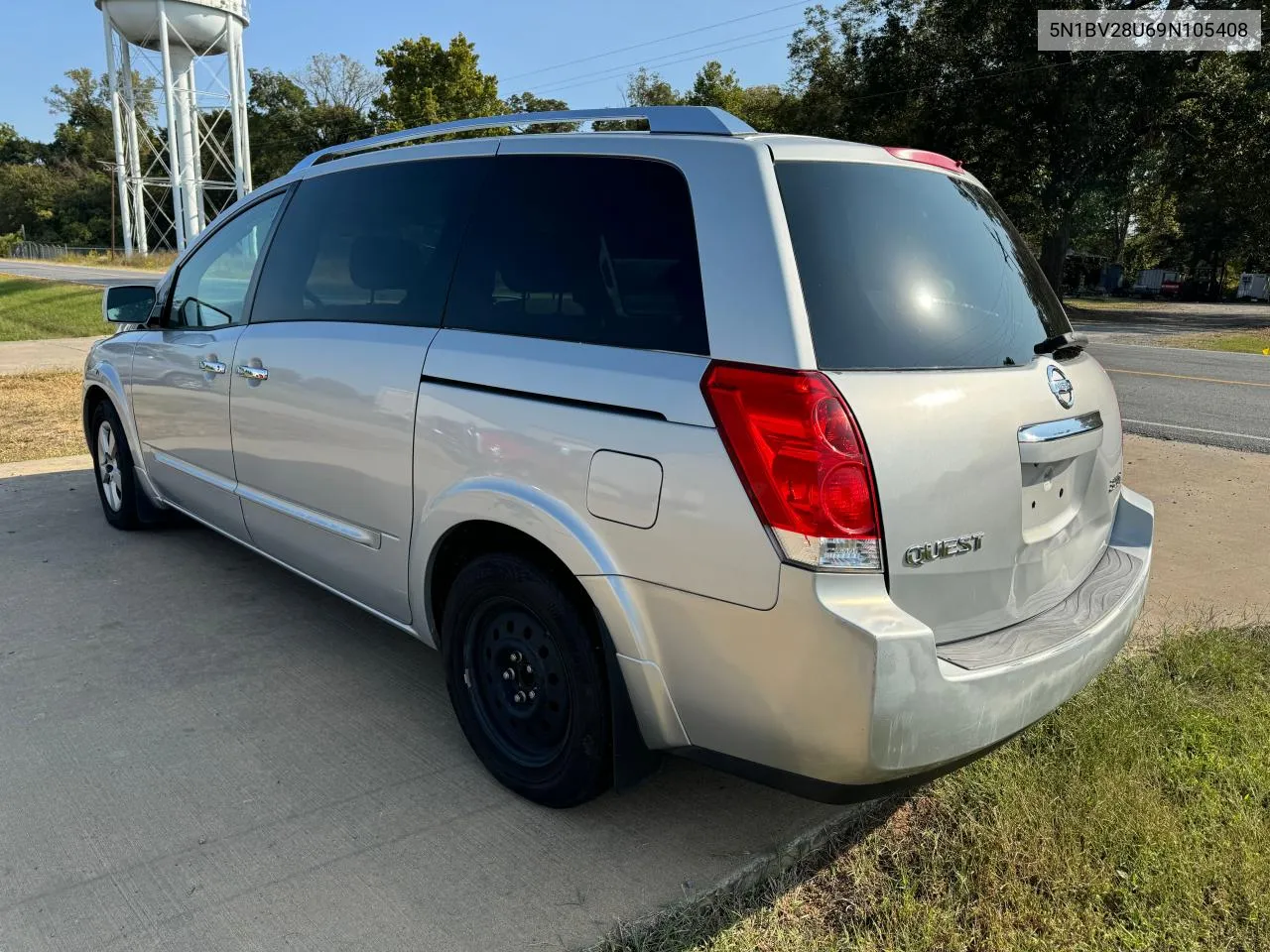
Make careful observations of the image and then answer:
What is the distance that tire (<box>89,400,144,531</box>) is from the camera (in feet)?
16.6

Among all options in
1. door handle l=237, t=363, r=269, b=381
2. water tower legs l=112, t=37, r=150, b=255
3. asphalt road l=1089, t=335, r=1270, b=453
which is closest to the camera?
door handle l=237, t=363, r=269, b=381

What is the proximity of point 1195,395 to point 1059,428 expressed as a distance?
410 inches

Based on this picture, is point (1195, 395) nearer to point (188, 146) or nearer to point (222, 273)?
point (222, 273)

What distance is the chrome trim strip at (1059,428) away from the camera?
7.97ft

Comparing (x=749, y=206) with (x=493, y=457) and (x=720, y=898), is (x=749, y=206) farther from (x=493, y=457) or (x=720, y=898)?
(x=720, y=898)

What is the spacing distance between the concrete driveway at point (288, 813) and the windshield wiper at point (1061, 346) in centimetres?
147

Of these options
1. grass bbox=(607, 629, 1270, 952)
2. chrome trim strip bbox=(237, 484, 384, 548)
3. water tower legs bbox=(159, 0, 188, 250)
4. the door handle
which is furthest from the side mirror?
water tower legs bbox=(159, 0, 188, 250)

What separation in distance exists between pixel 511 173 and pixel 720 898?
2.13 m

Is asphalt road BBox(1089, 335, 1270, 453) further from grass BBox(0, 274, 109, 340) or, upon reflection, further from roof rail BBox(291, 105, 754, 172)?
grass BBox(0, 274, 109, 340)

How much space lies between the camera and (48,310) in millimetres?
20469

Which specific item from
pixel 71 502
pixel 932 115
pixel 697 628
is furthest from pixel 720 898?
pixel 932 115

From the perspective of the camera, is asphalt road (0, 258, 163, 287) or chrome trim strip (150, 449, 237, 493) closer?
chrome trim strip (150, 449, 237, 493)

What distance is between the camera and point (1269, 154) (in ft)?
83.9

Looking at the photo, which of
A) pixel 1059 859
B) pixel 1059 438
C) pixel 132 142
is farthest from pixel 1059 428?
pixel 132 142
